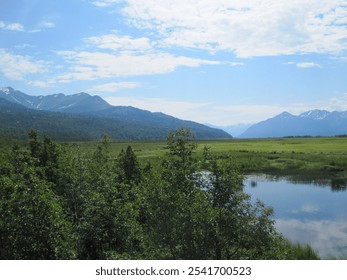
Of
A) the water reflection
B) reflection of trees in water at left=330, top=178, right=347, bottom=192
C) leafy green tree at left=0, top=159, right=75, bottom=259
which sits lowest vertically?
the water reflection

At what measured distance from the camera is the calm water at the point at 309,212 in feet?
126

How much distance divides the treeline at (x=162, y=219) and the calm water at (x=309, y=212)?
56.7 ft

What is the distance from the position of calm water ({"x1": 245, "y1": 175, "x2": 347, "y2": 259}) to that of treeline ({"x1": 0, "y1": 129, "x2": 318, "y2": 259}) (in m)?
17.3

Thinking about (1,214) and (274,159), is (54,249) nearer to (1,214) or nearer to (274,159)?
(1,214)

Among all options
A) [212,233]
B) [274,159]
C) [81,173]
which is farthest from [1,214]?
[274,159]

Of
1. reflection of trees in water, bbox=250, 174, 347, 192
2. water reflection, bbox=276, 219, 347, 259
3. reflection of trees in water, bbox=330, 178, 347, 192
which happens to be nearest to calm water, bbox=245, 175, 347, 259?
water reflection, bbox=276, 219, 347, 259

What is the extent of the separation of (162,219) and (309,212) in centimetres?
3582

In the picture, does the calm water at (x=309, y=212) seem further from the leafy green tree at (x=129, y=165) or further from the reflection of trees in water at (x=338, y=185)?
the leafy green tree at (x=129, y=165)

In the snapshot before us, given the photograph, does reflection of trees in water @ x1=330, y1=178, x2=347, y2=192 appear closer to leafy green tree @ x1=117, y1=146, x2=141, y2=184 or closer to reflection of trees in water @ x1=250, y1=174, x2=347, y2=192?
reflection of trees in water @ x1=250, y1=174, x2=347, y2=192

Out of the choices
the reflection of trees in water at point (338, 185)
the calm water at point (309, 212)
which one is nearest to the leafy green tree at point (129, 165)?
the calm water at point (309, 212)

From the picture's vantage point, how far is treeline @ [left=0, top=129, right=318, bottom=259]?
18219 mm

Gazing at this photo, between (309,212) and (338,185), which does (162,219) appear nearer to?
(309,212)

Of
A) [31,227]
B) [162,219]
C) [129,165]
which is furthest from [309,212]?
[31,227]
